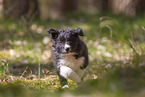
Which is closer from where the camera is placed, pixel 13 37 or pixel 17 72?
pixel 17 72

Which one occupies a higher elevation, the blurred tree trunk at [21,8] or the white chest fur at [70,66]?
the blurred tree trunk at [21,8]

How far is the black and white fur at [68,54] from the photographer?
428 cm

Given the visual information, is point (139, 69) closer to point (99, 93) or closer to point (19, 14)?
point (99, 93)

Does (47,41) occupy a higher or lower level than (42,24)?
lower

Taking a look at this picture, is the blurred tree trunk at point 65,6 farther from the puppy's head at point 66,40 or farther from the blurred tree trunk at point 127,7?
Result: the puppy's head at point 66,40

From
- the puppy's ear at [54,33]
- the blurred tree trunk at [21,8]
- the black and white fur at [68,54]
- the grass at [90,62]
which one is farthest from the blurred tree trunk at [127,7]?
the puppy's ear at [54,33]

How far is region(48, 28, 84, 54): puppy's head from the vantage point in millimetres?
4234

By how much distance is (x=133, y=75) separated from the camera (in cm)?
335

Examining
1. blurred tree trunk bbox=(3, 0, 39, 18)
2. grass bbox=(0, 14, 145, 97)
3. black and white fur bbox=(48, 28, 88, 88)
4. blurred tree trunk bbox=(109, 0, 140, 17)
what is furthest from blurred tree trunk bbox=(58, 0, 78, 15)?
black and white fur bbox=(48, 28, 88, 88)

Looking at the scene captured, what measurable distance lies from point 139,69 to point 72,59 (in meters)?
1.42

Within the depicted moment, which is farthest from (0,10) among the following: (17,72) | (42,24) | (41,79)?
(41,79)

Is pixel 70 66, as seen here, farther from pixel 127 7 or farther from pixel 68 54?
pixel 127 7

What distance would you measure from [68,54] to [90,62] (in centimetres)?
247

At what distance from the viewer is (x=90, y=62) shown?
22.2 feet
